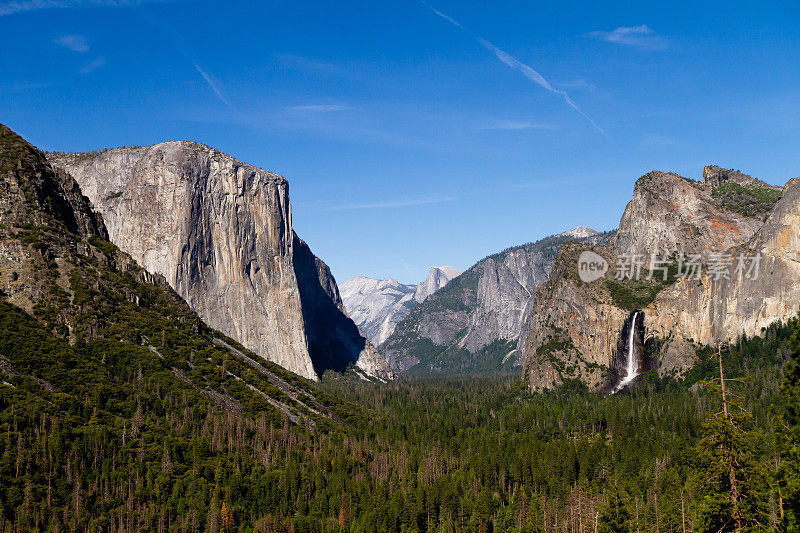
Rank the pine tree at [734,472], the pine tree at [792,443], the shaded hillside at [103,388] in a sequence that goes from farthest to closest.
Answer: the shaded hillside at [103,388] < the pine tree at [792,443] < the pine tree at [734,472]

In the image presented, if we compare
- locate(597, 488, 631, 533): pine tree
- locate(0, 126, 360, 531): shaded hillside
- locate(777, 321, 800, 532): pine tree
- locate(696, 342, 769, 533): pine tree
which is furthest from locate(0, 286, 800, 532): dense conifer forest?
locate(696, 342, 769, 533): pine tree

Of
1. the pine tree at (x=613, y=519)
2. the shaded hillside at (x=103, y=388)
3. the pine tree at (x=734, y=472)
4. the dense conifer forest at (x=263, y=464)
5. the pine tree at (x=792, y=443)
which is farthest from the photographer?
the shaded hillside at (x=103, y=388)

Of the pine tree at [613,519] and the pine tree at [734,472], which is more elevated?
the pine tree at [734,472]

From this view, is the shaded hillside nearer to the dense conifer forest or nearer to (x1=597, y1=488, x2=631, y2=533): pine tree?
the dense conifer forest

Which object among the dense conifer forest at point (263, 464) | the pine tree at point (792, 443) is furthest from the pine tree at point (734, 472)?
the dense conifer forest at point (263, 464)

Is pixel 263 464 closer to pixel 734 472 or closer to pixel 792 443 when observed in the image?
pixel 792 443

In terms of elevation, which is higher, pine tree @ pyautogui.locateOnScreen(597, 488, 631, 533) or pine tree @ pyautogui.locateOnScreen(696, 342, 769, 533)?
pine tree @ pyautogui.locateOnScreen(696, 342, 769, 533)

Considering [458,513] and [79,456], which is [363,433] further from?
[79,456]

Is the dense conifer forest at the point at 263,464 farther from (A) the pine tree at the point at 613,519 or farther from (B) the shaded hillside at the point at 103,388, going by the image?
(B) the shaded hillside at the point at 103,388

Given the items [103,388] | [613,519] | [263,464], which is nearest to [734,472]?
[613,519]

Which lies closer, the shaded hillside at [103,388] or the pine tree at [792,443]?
the pine tree at [792,443]

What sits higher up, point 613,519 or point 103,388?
point 103,388

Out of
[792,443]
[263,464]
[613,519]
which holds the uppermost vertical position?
[792,443]

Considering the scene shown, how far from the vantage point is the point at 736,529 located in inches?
→ 1467
